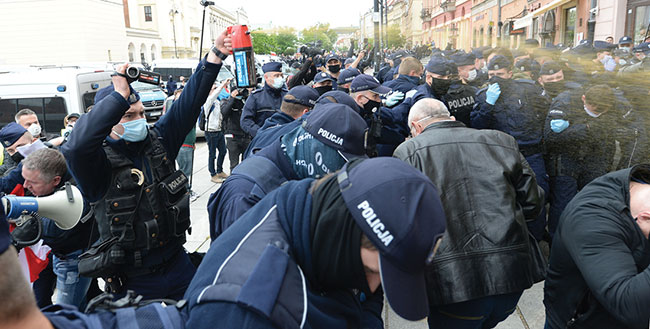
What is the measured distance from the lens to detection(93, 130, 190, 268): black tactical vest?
111 inches

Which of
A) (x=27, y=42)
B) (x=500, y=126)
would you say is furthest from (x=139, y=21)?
(x=500, y=126)

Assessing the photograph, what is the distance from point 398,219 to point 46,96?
9.24 metres

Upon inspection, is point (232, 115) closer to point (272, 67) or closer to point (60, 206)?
point (272, 67)

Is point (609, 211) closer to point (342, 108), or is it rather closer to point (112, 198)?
point (342, 108)

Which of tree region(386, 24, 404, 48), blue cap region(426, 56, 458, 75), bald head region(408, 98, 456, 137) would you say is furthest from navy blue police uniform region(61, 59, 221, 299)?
tree region(386, 24, 404, 48)

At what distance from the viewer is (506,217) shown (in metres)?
2.59

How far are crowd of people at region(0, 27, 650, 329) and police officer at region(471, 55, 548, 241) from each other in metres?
0.02

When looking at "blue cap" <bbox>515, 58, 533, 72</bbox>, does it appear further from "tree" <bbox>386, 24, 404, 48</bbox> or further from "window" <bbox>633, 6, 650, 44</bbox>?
"tree" <bbox>386, 24, 404, 48</bbox>

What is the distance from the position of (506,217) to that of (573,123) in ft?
8.88

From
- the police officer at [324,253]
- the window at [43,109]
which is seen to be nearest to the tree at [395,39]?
the window at [43,109]

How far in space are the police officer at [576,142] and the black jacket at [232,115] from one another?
15.7 feet

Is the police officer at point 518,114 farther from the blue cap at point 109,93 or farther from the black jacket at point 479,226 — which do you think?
the blue cap at point 109,93

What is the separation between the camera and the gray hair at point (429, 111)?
305 centimetres

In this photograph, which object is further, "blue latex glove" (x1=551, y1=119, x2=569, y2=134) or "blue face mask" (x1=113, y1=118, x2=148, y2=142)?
"blue latex glove" (x1=551, y1=119, x2=569, y2=134)
